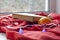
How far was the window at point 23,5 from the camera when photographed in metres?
1.66

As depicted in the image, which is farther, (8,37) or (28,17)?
(28,17)

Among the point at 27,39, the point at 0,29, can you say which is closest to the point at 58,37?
the point at 27,39

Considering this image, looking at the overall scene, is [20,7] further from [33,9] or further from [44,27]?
[44,27]

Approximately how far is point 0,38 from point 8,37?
49mm

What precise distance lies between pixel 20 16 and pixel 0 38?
264 millimetres

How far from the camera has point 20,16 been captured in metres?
1.06

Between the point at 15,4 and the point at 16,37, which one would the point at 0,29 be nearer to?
the point at 16,37

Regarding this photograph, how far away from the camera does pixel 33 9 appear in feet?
5.78

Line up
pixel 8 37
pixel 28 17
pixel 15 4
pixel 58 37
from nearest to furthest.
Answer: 1. pixel 58 37
2. pixel 8 37
3. pixel 28 17
4. pixel 15 4

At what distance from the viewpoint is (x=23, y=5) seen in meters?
1.72

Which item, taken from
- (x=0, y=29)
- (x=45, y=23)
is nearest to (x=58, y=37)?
(x=45, y=23)

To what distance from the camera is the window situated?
1.66 m

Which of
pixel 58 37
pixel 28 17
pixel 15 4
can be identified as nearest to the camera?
pixel 58 37

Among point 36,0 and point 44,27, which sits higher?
point 36,0
